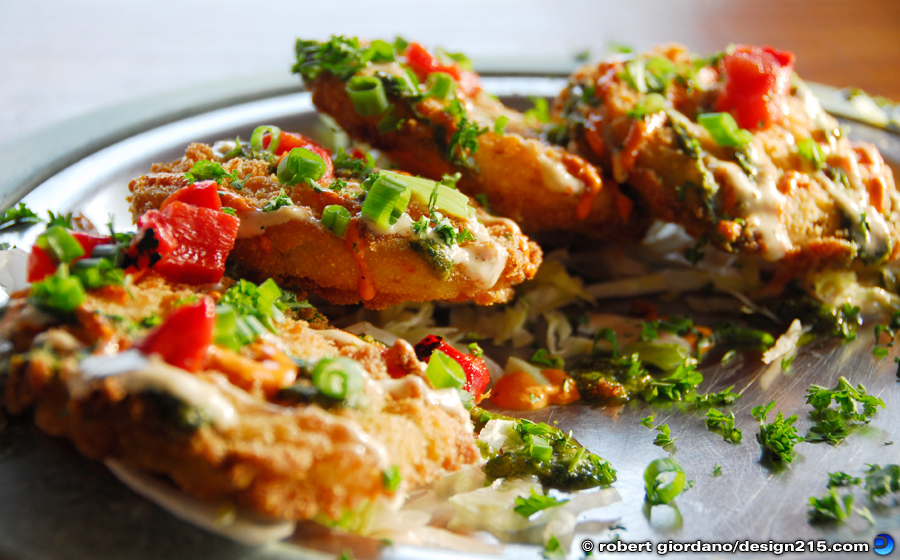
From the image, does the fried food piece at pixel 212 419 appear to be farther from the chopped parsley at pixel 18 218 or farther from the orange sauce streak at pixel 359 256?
the chopped parsley at pixel 18 218

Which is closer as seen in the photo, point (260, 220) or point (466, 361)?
point (260, 220)

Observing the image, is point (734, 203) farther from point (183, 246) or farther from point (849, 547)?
point (183, 246)

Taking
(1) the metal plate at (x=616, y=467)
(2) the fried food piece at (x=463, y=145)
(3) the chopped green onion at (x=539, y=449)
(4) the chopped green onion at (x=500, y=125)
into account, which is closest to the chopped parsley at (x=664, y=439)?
(1) the metal plate at (x=616, y=467)

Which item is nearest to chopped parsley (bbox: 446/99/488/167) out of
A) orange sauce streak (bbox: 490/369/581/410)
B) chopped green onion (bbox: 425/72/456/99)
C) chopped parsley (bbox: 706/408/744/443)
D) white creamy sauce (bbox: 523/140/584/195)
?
chopped green onion (bbox: 425/72/456/99)

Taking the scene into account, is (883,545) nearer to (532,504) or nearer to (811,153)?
(532,504)

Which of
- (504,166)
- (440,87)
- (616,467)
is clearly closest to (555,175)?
(504,166)
